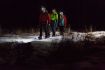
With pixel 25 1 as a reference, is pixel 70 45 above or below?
below

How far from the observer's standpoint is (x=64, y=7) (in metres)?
42.2

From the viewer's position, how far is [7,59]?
14.2 m

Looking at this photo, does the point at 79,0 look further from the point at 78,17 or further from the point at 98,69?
the point at 98,69

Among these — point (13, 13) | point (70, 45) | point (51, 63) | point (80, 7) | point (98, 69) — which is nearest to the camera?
point (98, 69)

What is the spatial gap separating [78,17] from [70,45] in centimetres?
2470

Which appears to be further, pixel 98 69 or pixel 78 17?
pixel 78 17

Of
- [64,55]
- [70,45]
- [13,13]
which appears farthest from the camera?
[13,13]

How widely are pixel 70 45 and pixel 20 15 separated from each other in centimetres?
2409

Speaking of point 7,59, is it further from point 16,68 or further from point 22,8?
point 22,8

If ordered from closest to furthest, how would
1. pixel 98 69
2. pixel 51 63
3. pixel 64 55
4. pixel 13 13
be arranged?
pixel 98 69
pixel 51 63
pixel 64 55
pixel 13 13

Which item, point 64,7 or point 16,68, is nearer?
point 16,68

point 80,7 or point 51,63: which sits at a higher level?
point 80,7

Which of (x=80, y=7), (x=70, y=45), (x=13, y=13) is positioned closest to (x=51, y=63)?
(x=70, y=45)

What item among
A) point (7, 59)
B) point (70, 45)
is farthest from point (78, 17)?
point (7, 59)
